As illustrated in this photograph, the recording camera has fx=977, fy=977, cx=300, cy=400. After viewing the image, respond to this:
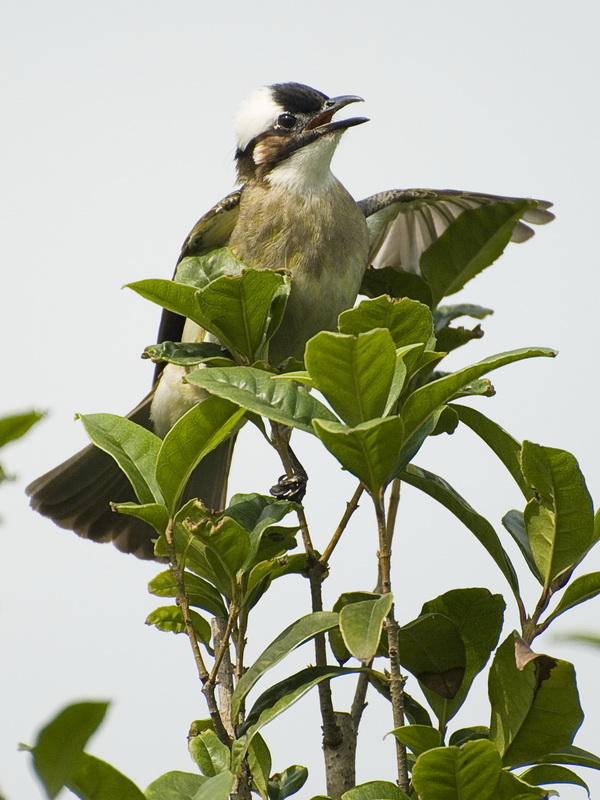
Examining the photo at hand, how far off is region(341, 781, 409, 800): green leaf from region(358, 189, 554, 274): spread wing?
10.3 ft

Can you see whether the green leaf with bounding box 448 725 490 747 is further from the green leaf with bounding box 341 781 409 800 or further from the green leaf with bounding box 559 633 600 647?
the green leaf with bounding box 559 633 600 647

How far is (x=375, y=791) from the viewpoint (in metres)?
1.65

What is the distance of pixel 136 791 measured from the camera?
1.34 meters

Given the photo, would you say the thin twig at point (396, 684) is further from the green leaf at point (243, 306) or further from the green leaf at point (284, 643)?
the green leaf at point (243, 306)

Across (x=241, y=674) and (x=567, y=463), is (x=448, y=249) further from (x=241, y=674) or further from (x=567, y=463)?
(x=241, y=674)

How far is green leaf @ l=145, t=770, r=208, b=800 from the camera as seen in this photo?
1.54 meters

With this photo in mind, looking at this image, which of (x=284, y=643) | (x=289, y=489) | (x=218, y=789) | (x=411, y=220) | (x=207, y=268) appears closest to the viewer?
(x=218, y=789)

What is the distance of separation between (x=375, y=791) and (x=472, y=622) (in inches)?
Result: 17.4

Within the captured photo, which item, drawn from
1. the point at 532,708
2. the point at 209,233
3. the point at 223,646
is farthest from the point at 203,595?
the point at 209,233

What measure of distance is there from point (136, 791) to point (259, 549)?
0.83 meters

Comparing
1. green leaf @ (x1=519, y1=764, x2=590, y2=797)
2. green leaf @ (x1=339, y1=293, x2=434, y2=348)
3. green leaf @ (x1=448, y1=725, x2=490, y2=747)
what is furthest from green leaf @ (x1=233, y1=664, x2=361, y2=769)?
green leaf @ (x1=339, y1=293, x2=434, y2=348)

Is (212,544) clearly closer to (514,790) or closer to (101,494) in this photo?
(514,790)

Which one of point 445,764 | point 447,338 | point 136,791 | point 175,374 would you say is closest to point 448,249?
point 447,338

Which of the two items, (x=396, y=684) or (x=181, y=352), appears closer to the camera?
(x=396, y=684)
